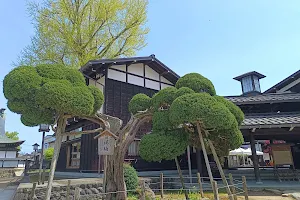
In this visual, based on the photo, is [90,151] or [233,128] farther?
[90,151]

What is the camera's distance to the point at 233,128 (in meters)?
5.39

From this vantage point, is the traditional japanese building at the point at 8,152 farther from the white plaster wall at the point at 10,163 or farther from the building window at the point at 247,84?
the building window at the point at 247,84

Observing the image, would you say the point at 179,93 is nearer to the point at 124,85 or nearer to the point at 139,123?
the point at 139,123

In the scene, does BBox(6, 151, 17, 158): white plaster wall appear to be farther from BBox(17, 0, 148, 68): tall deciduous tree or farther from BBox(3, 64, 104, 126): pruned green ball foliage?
BBox(3, 64, 104, 126): pruned green ball foliage

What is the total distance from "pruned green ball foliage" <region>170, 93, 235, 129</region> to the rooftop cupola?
1054cm

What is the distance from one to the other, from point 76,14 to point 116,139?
11271 mm

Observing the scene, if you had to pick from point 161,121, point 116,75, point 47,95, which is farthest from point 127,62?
point 47,95

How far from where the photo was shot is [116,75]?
1248 centimetres

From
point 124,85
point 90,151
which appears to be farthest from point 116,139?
point 124,85

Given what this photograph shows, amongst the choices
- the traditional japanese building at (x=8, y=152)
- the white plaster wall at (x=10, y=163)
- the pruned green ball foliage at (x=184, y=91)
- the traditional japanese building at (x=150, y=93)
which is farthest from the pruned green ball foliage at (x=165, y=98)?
the white plaster wall at (x=10, y=163)

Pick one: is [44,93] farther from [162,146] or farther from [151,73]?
[151,73]

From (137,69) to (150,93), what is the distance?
1742mm

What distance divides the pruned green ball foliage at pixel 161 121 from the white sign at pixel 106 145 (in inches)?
48.6

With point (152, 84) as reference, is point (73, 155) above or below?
below
